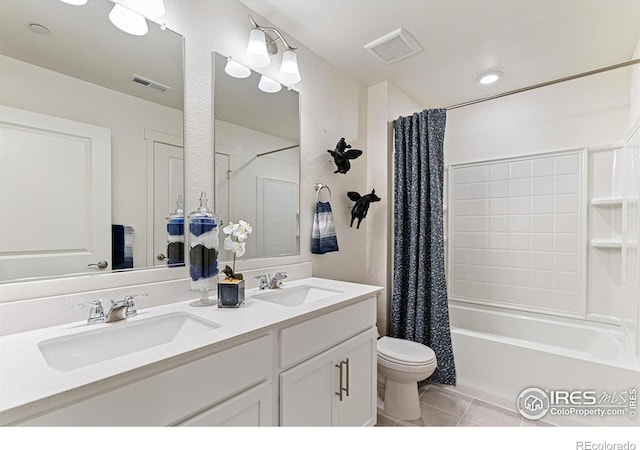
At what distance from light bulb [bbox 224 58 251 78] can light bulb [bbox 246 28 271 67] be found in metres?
0.06

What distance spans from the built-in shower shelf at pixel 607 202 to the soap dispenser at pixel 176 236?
287cm

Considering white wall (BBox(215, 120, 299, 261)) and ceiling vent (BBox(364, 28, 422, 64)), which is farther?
ceiling vent (BBox(364, 28, 422, 64))

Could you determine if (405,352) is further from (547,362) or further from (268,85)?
(268,85)

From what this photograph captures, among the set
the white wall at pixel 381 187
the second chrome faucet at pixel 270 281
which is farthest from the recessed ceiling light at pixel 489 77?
the second chrome faucet at pixel 270 281

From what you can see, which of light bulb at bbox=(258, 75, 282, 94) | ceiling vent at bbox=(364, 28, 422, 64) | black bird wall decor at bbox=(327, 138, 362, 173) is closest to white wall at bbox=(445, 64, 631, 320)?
ceiling vent at bbox=(364, 28, 422, 64)

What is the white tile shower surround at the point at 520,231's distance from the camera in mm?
2342

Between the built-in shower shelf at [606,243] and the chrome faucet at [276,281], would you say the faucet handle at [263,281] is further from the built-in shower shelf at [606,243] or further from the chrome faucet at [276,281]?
the built-in shower shelf at [606,243]

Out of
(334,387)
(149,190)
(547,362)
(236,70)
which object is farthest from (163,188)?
(547,362)

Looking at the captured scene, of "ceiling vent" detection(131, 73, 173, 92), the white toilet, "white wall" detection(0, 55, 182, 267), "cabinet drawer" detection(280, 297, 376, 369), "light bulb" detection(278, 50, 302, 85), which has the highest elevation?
"light bulb" detection(278, 50, 302, 85)

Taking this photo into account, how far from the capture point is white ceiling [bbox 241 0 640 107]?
1.57 meters

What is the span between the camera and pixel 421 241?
7.07ft

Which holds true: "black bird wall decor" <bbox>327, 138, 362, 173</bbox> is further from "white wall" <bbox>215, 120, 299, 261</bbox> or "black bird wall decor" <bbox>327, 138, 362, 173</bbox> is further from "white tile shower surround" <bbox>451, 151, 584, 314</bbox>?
"white tile shower surround" <bbox>451, 151, 584, 314</bbox>
